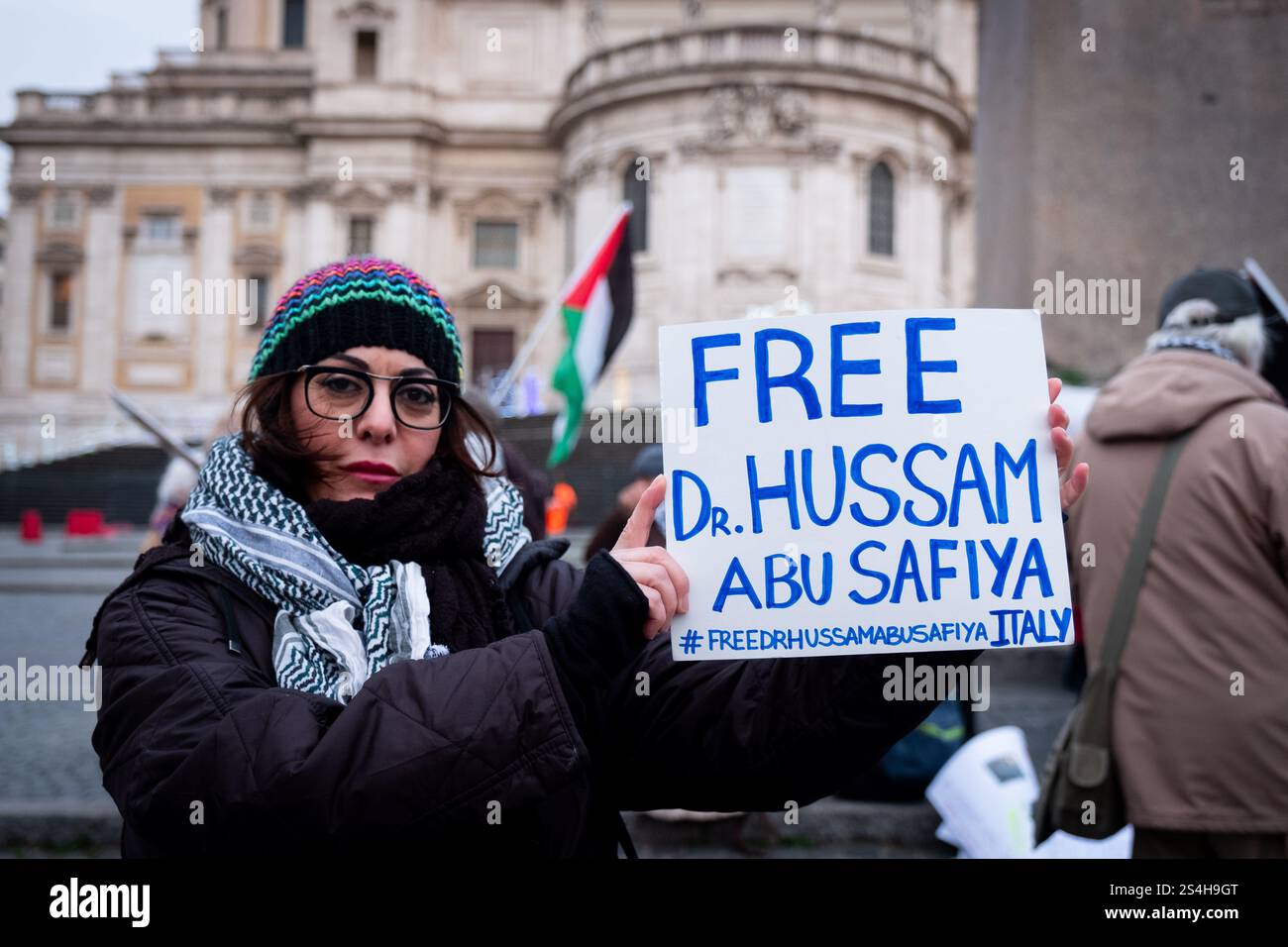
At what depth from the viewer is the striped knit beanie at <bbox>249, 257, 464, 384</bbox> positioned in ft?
5.77

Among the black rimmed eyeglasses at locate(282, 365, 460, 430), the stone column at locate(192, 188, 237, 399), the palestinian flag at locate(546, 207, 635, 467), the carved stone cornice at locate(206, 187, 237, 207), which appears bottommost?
the black rimmed eyeglasses at locate(282, 365, 460, 430)

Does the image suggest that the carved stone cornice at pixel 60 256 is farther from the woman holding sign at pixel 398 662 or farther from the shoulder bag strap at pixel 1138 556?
the shoulder bag strap at pixel 1138 556

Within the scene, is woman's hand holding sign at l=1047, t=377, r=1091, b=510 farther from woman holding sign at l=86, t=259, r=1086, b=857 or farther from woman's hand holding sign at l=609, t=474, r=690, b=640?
woman's hand holding sign at l=609, t=474, r=690, b=640

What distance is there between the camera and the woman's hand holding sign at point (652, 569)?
1.43 meters

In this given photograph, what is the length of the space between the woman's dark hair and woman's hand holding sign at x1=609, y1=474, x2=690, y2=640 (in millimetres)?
442

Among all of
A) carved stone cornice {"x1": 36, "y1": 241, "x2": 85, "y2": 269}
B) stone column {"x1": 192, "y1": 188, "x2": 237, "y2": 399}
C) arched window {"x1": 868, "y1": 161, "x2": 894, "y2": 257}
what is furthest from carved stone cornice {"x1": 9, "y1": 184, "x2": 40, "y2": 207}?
arched window {"x1": 868, "y1": 161, "x2": 894, "y2": 257}

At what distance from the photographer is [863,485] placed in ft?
5.26

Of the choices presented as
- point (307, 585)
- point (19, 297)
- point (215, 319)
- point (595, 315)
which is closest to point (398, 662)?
Result: point (307, 585)

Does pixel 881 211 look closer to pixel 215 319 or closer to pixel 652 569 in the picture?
pixel 215 319

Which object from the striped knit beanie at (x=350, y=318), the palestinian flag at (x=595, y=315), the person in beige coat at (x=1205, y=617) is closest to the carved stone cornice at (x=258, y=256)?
the palestinian flag at (x=595, y=315)

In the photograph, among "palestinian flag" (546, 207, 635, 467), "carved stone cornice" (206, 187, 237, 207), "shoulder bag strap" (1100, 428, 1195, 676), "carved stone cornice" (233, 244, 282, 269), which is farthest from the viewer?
"carved stone cornice" (206, 187, 237, 207)

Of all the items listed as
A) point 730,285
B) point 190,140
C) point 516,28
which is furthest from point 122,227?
point 730,285

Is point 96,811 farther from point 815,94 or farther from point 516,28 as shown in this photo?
point 516,28

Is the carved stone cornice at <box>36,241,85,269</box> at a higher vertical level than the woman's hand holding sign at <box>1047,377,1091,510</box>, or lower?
higher
